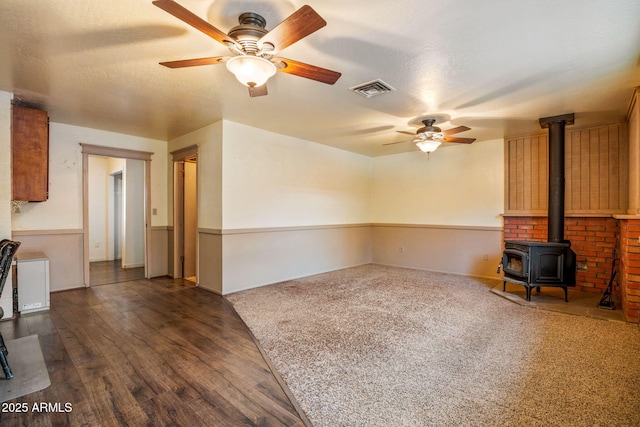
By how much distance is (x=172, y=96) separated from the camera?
11.1 feet

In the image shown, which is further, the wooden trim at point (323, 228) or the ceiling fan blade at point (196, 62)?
the wooden trim at point (323, 228)

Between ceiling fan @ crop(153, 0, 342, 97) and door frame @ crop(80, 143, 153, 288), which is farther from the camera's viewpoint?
door frame @ crop(80, 143, 153, 288)

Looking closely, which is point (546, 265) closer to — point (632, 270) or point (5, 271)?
point (632, 270)

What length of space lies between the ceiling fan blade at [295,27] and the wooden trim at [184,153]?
11.0ft

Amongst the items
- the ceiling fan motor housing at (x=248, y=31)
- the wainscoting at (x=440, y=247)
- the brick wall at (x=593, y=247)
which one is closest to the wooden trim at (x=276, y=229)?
the wainscoting at (x=440, y=247)

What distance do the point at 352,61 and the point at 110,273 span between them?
5888mm

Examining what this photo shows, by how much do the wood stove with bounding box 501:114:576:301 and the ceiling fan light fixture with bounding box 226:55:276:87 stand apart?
13.1 ft

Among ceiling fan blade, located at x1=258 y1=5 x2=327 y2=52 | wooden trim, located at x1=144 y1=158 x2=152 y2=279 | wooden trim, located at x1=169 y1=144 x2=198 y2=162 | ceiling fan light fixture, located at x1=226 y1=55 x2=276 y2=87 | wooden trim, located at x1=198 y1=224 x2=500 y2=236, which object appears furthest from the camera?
wooden trim, located at x1=144 y1=158 x2=152 y2=279

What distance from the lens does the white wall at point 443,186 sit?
5.46 metres

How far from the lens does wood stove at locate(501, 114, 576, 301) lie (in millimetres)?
3980

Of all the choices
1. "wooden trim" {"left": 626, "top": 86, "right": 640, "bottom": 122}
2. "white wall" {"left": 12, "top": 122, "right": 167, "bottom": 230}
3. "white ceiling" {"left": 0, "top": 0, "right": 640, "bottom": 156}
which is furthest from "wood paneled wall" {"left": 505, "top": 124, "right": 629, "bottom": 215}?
"white wall" {"left": 12, "top": 122, "right": 167, "bottom": 230}

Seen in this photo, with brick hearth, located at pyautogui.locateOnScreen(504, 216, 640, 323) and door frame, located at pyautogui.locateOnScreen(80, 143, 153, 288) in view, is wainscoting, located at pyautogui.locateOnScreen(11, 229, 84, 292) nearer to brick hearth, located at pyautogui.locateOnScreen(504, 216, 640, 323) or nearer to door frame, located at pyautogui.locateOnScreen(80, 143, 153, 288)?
door frame, located at pyautogui.locateOnScreen(80, 143, 153, 288)

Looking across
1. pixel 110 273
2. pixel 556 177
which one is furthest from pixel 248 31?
pixel 110 273

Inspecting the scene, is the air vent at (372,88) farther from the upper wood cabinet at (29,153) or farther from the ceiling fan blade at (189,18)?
the upper wood cabinet at (29,153)
